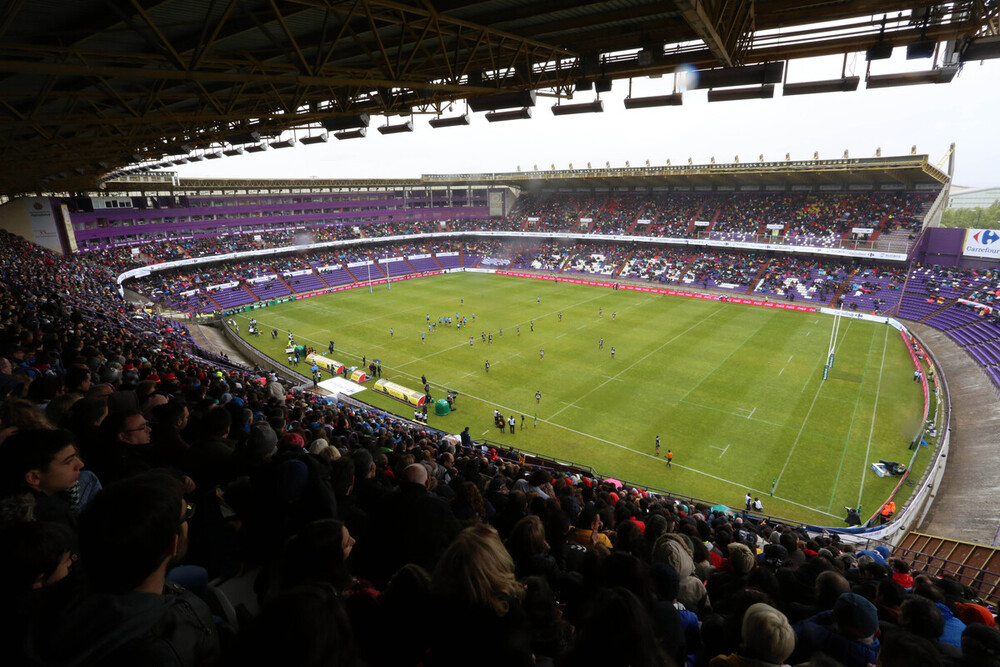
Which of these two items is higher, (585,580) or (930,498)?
(585,580)

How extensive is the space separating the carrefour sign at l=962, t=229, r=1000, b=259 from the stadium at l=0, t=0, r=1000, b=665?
36 centimetres

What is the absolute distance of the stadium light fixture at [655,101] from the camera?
35.7ft

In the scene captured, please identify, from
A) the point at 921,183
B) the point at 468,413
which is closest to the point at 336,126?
the point at 468,413

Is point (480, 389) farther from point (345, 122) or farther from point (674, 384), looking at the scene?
point (345, 122)

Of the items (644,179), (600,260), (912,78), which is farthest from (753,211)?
(912,78)

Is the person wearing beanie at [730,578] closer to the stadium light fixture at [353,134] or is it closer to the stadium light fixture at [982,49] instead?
the stadium light fixture at [982,49]

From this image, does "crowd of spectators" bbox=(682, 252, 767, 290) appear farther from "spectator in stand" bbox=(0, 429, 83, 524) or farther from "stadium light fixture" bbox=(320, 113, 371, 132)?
"spectator in stand" bbox=(0, 429, 83, 524)

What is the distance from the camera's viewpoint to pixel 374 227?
73.9 m

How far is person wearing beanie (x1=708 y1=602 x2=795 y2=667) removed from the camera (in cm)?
322

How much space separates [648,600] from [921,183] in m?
63.8

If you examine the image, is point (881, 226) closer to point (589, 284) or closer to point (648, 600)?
point (589, 284)

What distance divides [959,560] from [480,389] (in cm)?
2080

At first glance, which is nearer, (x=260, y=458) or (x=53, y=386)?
(x=260, y=458)

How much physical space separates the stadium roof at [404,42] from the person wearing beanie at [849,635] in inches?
241
